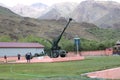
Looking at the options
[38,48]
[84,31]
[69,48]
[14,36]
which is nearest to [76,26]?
[84,31]

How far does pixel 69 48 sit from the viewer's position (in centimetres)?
9694

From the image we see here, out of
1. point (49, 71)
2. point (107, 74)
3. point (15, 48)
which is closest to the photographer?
point (107, 74)

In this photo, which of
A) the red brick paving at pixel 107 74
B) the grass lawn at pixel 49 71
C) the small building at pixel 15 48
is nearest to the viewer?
the grass lawn at pixel 49 71

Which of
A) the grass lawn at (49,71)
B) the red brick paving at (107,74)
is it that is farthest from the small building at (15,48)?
the red brick paving at (107,74)

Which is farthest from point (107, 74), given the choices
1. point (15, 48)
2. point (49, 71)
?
point (15, 48)

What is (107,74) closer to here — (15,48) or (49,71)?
(49,71)

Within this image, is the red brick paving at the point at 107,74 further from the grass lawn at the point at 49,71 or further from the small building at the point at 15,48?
the small building at the point at 15,48

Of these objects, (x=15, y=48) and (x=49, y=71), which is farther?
(x=15, y=48)

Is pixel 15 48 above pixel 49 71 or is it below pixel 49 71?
above

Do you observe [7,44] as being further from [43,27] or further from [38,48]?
Answer: [43,27]

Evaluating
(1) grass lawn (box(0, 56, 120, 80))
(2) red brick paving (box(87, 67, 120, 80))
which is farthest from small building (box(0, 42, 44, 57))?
(2) red brick paving (box(87, 67, 120, 80))

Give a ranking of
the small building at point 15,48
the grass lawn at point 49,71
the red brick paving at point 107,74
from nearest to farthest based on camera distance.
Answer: the grass lawn at point 49,71 < the red brick paving at point 107,74 < the small building at point 15,48

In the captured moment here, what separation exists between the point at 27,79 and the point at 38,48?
2061 inches

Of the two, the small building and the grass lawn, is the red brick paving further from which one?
the small building
